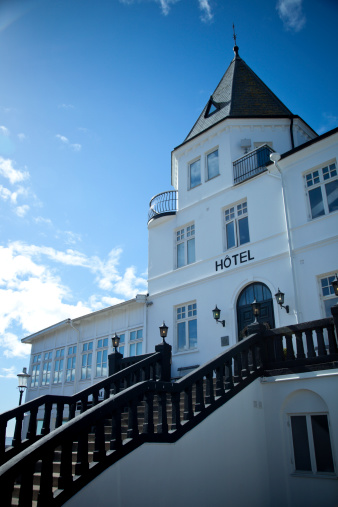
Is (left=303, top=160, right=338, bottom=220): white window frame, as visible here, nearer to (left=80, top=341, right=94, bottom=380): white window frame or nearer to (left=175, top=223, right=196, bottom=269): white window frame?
(left=175, top=223, right=196, bottom=269): white window frame

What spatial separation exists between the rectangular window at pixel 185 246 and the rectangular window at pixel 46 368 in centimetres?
1109

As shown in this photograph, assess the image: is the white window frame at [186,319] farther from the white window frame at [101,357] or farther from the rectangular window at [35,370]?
the rectangular window at [35,370]

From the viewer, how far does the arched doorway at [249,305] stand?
13227mm

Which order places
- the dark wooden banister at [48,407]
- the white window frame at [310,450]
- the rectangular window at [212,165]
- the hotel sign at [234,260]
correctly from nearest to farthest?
the white window frame at [310,450]
the dark wooden banister at [48,407]
the hotel sign at [234,260]
the rectangular window at [212,165]

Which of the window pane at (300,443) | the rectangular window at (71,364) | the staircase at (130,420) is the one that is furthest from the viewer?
the rectangular window at (71,364)

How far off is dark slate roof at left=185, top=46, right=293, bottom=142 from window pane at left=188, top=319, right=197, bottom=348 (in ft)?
26.3

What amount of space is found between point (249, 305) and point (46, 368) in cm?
1453

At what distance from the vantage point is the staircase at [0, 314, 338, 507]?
211 inches

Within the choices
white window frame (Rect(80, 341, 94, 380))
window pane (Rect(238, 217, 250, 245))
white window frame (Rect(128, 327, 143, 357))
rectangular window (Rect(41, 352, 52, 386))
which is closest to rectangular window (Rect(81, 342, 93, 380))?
white window frame (Rect(80, 341, 94, 380))

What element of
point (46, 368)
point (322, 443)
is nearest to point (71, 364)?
point (46, 368)

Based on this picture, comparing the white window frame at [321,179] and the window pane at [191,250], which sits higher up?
the white window frame at [321,179]

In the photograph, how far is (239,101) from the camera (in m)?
17.9

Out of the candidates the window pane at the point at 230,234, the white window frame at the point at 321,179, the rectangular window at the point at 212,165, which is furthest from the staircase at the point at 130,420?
the rectangular window at the point at 212,165

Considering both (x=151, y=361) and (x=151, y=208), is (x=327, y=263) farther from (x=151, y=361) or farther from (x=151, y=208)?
(x=151, y=208)
